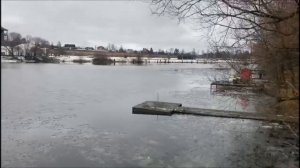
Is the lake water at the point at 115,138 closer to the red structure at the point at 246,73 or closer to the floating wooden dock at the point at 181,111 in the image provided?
the floating wooden dock at the point at 181,111

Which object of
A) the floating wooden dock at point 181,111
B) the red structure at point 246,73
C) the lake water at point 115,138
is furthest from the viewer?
the floating wooden dock at point 181,111

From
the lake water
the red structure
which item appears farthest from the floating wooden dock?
the red structure

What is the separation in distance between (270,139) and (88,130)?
6.00m

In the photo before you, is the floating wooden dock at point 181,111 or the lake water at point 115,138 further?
the floating wooden dock at point 181,111

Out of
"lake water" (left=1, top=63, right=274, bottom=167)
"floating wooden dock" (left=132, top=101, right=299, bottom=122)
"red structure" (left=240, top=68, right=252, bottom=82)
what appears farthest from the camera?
"floating wooden dock" (left=132, top=101, right=299, bottom=122)

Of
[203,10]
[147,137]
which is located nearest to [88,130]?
[147,137]

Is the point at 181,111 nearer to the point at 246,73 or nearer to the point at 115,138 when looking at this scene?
the point at 246,73

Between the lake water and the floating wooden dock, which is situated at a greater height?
the floating wooden dock

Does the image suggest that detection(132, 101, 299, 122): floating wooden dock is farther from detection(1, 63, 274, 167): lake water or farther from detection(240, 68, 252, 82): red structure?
detection(240, 68, 252, 82): red structure

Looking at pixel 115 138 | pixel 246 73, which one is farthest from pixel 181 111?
pixel 115 138

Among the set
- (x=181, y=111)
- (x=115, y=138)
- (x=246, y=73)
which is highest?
(x=246, y=73)

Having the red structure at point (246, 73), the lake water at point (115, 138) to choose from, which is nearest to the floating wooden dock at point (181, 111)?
the lake water at point (115, 138)

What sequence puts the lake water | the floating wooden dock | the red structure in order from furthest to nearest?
the floating wooden dock < the red structure < the lake water

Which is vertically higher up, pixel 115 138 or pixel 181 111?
pixel 181 111
